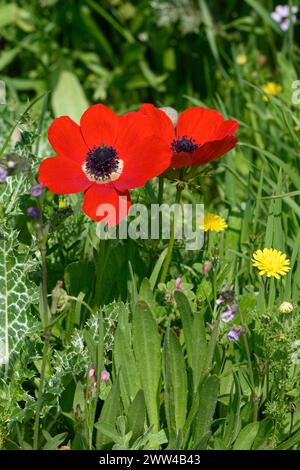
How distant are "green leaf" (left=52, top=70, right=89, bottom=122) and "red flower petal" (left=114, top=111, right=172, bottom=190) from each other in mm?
1159

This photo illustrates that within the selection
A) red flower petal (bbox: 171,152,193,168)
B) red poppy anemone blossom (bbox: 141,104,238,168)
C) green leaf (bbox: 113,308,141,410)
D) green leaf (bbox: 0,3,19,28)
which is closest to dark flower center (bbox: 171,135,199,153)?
red poppy anemone blossom (bbox: 141,104,238,168)

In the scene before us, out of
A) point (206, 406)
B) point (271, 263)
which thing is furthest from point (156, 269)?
point (206, 406)

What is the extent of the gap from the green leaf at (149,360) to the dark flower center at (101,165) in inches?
10.6

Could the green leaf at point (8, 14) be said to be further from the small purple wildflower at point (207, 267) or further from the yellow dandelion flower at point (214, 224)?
the small purple wildflower at point (207, 267)

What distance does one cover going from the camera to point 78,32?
3004 mm

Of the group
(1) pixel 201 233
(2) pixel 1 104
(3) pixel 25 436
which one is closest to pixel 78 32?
(2) pixel 1 104

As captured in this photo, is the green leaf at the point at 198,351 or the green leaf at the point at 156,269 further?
the green leaf at the point at 156,269

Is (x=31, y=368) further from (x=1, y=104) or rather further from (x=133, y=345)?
(x=1, y=104)

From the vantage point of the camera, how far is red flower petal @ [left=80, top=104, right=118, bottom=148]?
5.07 ft

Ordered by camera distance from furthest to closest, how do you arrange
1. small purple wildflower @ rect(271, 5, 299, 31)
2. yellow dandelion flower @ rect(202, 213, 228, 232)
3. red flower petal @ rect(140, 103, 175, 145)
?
small purple wildflower @ rect(271, 5, 299, 31) < yellow dandelion flower @ rect(202, 213, 228, 232) < red flower petal @ rect(140, 103, 175, 145)

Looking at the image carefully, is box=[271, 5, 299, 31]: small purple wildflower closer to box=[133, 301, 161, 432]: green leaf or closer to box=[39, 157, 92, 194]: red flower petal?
box=[39, 157, 92, 194]: red flower petal

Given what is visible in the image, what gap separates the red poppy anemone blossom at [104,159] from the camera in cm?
140

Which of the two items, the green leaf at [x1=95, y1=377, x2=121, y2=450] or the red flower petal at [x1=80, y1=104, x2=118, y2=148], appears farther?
the red flower petal at [x1=80, y1=104, x2=118, y2=148]

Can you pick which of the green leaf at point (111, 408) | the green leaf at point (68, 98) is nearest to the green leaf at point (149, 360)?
the green leaf at point (111, 408)
